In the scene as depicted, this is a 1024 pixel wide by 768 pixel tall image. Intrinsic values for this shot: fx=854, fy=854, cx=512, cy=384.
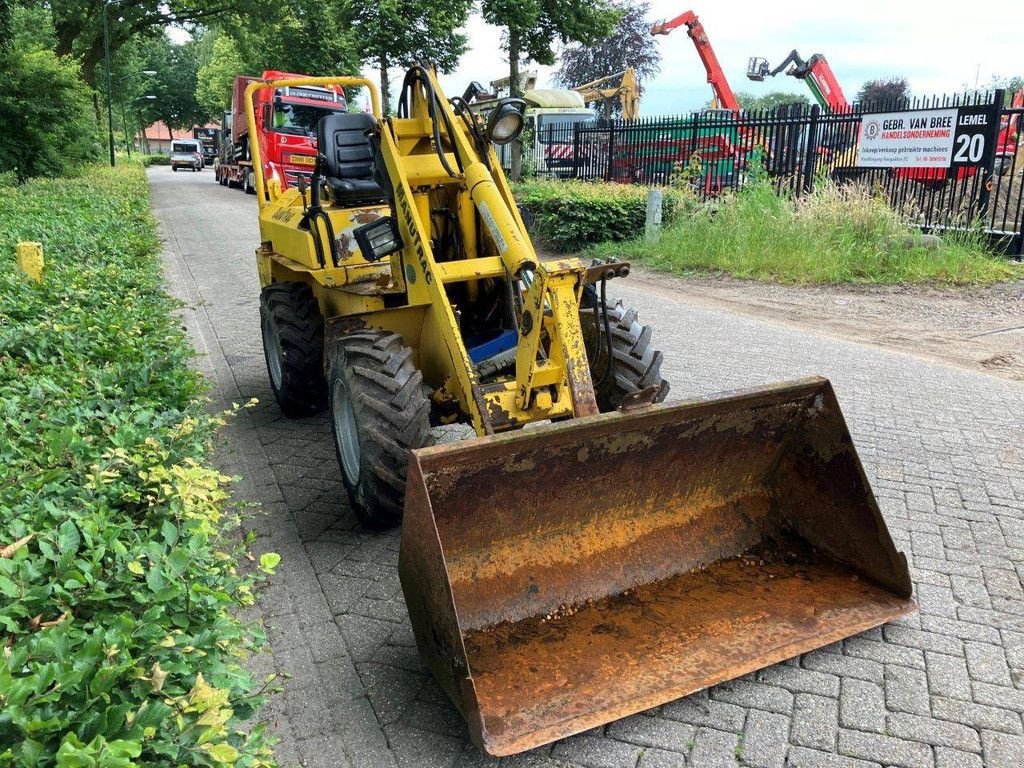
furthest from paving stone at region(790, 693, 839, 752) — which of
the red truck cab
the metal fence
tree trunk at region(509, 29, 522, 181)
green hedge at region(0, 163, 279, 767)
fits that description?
the red truck cab

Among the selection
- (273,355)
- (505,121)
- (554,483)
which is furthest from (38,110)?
(554,483)

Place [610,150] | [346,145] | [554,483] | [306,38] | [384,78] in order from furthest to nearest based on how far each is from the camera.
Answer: [306,38]
[384,78]
[610,150]
[346,145]
[554,483]

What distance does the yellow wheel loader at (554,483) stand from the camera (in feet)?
9.99

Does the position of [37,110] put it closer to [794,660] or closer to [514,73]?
[514,73]

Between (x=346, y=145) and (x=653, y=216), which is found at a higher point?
(x=346, y=145)

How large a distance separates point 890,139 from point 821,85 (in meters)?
6.22

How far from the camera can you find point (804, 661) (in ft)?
10.8

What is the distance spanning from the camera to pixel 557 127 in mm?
21672

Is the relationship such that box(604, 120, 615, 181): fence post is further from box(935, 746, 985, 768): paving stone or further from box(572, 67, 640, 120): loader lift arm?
box(935, 746, 985, 768): paving stone

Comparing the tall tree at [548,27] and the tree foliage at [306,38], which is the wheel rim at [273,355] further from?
the tree foliage at [306,38]

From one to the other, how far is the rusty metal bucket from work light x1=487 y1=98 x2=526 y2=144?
176 centimetres

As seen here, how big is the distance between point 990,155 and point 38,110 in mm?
23833

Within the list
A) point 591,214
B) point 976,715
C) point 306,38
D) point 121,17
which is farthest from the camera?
point 121,17

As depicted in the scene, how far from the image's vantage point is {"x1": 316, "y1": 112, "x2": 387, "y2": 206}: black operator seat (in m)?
5.46
